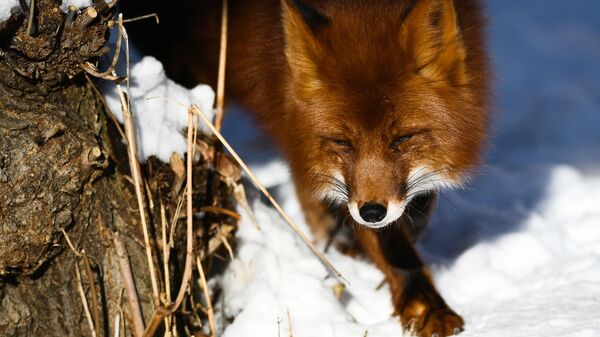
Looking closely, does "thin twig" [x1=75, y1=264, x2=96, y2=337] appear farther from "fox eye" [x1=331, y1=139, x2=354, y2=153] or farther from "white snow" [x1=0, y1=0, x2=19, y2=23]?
"fox eye" [x1=331, y1=139, x2=354, y2=153]

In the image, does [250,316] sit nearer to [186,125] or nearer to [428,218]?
[186,125]

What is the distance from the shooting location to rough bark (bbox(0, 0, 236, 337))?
8.54ft

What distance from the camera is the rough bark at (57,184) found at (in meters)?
2.60

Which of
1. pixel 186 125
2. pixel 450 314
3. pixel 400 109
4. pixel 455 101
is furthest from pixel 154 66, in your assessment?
pixel 450 314

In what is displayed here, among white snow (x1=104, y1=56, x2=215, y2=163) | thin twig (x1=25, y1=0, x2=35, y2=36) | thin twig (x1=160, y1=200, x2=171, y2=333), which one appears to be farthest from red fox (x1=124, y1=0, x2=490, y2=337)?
thin twig (x1=25, y1=0, x2=35, y2=36)

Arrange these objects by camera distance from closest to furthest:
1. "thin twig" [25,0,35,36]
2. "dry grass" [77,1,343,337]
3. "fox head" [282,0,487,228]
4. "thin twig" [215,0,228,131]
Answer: "thin twig" [25,0,35,36], "dry grass" [77,1,343,337], "fox head" [282,0,487,228], "thin twig" [215,0,228,131]

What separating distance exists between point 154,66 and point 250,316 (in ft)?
3.98

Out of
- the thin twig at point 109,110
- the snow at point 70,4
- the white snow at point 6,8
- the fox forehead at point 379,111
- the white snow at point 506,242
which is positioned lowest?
the white snow at point 506,242

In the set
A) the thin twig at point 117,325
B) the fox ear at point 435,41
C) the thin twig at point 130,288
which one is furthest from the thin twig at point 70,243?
the fox ear at point 435,41

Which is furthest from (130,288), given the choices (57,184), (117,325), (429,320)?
(429,320)

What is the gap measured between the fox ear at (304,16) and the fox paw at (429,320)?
1377 millimetres

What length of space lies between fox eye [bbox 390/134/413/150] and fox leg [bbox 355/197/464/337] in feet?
2.10

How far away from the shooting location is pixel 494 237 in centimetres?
415

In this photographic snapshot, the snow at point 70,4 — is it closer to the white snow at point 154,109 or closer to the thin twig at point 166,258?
the white snow at point 154,109
